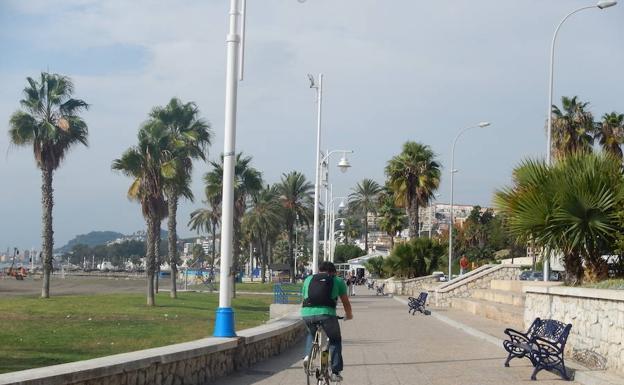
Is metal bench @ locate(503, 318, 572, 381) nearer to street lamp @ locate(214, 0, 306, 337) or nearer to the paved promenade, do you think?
the paved promenade

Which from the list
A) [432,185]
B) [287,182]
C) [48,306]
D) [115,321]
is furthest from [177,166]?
[287,182]

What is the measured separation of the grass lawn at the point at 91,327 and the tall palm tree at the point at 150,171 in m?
3.87

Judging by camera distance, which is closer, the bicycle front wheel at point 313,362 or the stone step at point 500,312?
the bicycle front wheel at point 313,362

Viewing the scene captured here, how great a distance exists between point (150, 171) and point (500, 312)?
19437 millimetres

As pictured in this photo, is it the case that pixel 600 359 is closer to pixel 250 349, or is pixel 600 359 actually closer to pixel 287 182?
pixel 250 349

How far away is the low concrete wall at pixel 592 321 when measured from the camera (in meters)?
12.4

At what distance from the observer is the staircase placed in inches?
941

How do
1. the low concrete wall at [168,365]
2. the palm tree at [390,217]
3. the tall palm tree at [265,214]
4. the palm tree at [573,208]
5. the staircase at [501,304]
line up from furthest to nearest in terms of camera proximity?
1. the palm tree at [390,217]
2. the tall palm tree at [265,214]
3. the staircase at [501,304]
4. the palm tree at [573,208]
5. the low concrete wall at [168,365]

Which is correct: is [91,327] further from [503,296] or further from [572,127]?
[572,127]

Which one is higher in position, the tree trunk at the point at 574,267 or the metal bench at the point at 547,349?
the tree trunk at the point at 574,267

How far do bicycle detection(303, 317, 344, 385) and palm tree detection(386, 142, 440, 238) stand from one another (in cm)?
4715

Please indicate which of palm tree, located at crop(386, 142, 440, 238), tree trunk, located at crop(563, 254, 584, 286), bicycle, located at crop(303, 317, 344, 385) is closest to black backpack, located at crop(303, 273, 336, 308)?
bicycle, located at crop(303, 317, 344, 385)

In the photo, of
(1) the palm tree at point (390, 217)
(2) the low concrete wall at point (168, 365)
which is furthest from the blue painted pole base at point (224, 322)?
(1) the palm tree at point (390, 217)

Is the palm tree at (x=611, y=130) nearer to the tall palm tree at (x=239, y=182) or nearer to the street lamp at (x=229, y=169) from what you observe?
the tall palm tree at (x=239, y=182)
